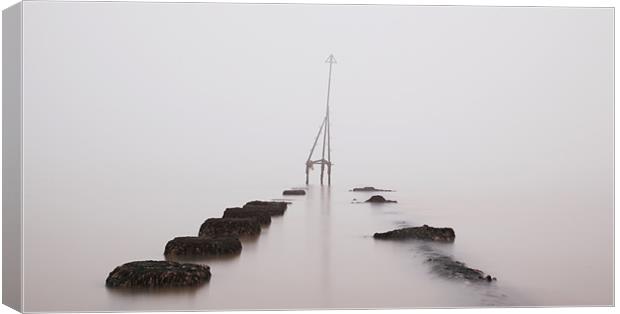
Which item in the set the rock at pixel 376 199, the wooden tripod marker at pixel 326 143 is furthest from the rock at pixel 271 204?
the rock at pixel 376 199

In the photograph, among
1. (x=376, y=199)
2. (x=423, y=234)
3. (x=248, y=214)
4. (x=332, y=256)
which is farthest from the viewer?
(x=248, y=214)

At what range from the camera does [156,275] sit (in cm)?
941

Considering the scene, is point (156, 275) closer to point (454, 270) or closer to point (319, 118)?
point (319, 118)

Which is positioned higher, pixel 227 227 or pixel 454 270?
pixel 227 227

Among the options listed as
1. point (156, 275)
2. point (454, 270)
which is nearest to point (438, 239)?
point (454, 270)

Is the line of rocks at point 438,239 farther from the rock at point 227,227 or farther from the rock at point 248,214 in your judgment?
the rock at point 227,227

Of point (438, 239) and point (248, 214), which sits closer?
point (438, 239)

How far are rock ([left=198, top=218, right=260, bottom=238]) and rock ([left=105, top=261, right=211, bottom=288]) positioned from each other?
1.09 metres

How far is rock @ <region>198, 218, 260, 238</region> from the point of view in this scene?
1077cm

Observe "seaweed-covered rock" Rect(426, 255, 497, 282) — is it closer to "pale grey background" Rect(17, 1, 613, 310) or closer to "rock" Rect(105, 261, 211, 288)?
"pale grey background" Rect(17, 1, 613, 310)

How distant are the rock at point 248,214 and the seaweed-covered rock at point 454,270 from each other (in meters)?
1.50

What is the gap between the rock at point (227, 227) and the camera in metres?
10.8

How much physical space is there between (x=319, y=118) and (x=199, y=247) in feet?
4.63

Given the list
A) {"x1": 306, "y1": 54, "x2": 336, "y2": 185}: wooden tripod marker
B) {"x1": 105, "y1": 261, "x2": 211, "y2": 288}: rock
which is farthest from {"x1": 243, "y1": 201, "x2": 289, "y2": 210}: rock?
{"x1": 105, "y1": 261, "x2": 211, "y2": 288}: rock
